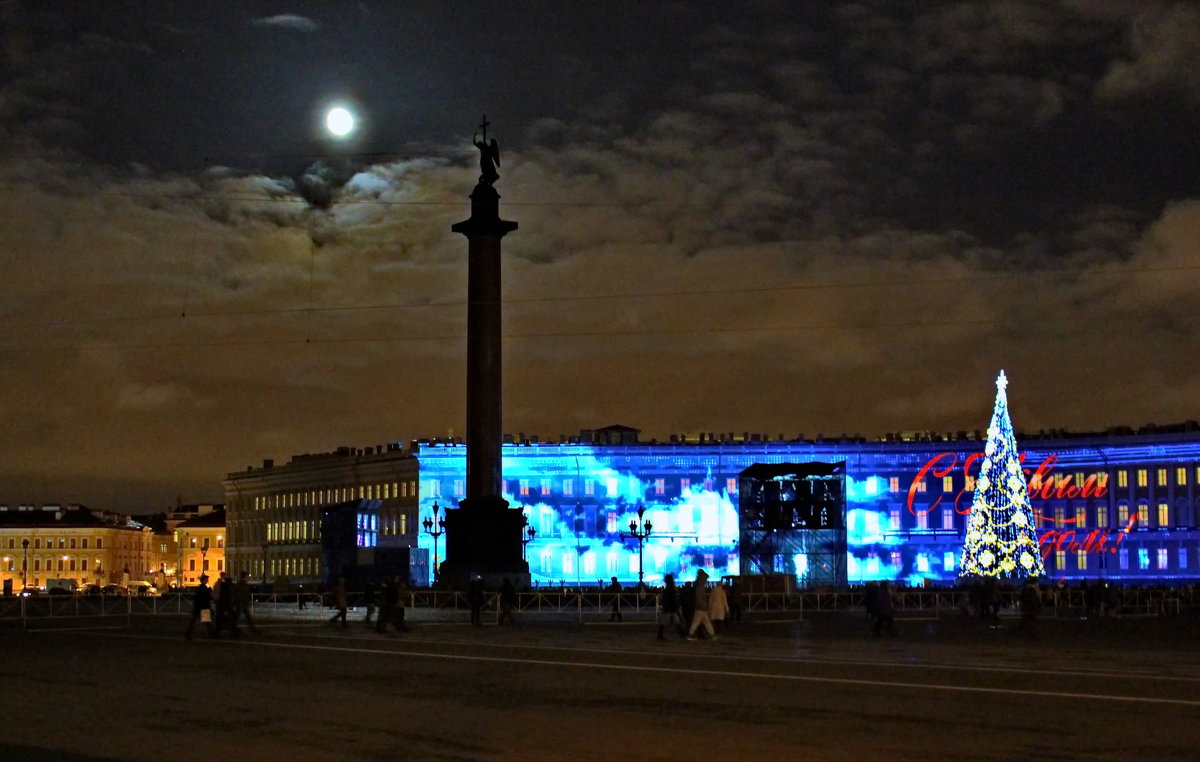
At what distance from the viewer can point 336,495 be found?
142 meters

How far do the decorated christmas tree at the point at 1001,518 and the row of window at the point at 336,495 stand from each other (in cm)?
7243

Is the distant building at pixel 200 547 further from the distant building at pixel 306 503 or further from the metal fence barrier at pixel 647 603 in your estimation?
the metal fence barrier at pixel 647 603

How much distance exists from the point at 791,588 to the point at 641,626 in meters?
17.9

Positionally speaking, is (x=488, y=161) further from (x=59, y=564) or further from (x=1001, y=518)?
(x=59, y=564)

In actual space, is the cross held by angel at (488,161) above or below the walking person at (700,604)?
above

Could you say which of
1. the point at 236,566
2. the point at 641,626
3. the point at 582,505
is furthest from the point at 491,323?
the point at 236,566

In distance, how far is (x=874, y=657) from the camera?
26.9 metres

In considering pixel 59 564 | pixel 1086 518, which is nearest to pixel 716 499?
pixel 1086 518

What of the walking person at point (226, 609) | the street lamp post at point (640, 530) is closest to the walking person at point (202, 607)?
the walking person at point (226, 609)

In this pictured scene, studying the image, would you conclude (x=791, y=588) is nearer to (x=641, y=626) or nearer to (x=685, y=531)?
(x=641, y=626)

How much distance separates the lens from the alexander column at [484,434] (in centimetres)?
5756

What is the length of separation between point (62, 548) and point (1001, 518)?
14279cm

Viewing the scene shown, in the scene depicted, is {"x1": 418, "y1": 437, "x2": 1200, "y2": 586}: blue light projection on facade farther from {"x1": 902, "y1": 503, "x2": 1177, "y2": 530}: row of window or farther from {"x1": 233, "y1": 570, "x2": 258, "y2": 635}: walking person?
{"x1": 233, "y1": 570, "x2": 258, "y2": 635}: walking person

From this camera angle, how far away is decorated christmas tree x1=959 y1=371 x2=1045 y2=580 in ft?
206
